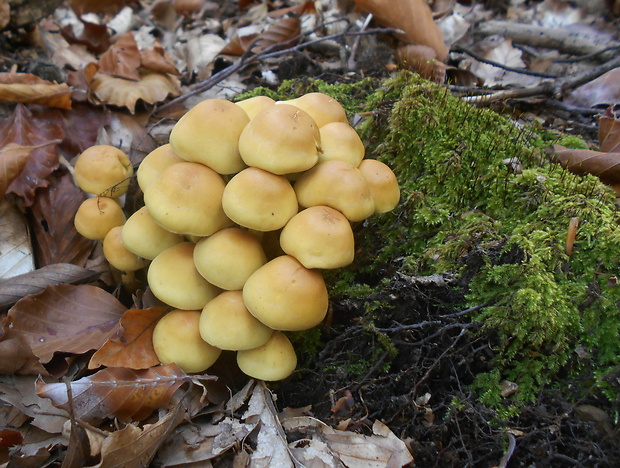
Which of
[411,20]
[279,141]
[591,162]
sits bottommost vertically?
[591,162]

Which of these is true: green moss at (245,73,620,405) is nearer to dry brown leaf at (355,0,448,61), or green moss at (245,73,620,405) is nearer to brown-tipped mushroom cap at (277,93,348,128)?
brown-tipped mushroom cap at (277,93,348,128)

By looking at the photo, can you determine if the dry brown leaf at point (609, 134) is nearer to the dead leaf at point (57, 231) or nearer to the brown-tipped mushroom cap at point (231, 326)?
the brown-tipped mushroom cap at point (231, 326)

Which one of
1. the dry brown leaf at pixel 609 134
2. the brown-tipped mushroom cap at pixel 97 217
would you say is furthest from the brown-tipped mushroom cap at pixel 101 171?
the dry brown leaf at pixel 609 134

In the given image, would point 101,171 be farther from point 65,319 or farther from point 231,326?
point 231,326

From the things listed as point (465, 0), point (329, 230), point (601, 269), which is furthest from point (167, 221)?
point (465, 0)

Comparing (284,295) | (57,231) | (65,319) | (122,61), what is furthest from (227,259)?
(122,61)

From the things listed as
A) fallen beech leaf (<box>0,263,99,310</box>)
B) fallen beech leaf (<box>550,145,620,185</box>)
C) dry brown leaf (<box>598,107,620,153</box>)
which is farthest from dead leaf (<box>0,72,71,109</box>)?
dry brown leaf (<box>598,107,620,153</box>)

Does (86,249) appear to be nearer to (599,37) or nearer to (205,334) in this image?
(205,334)
